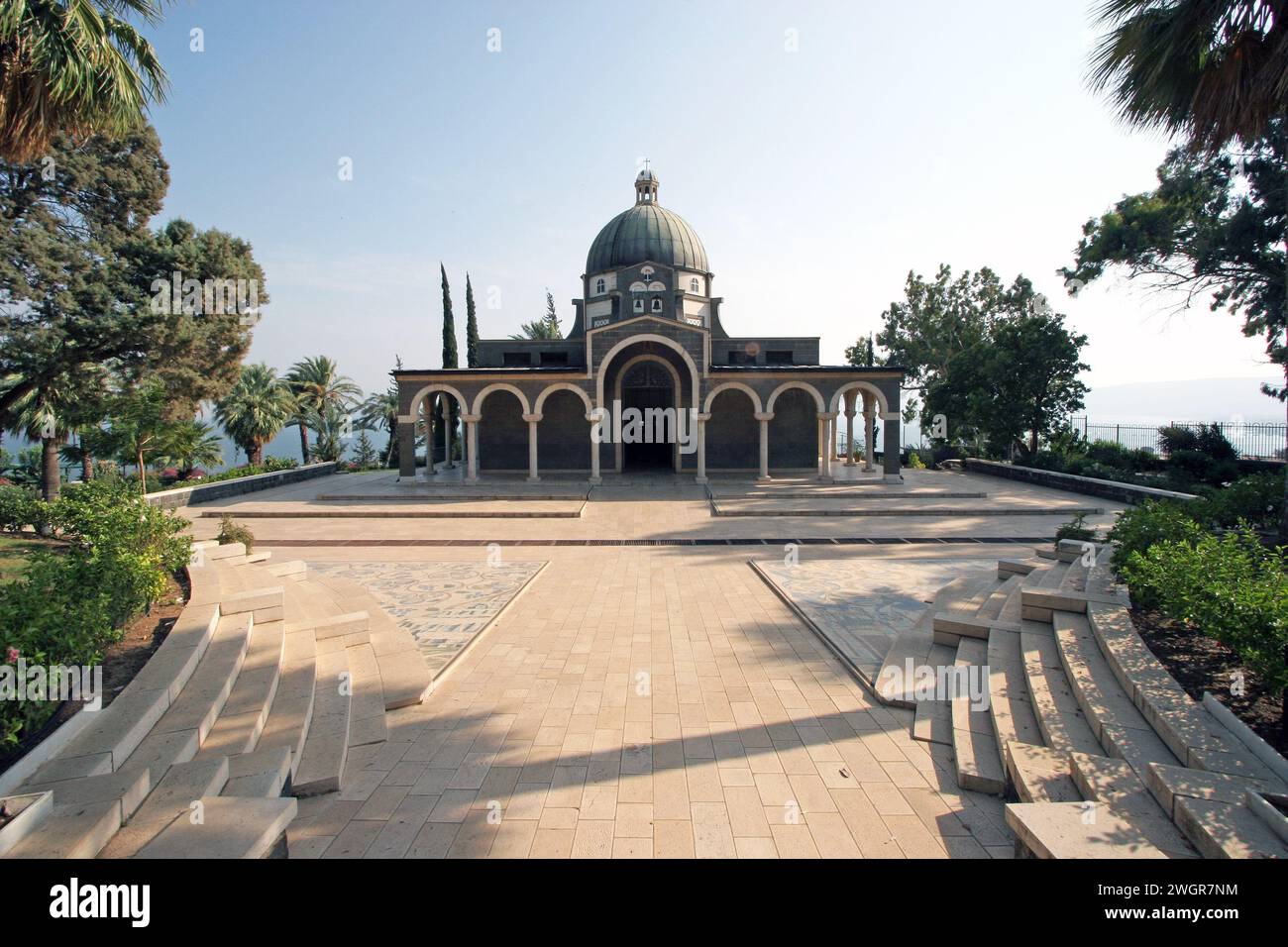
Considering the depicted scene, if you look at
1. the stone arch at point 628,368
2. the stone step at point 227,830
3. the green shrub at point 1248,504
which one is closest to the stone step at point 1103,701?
the stone step at point 227,830

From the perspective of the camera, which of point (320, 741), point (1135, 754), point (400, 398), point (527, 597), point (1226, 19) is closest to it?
point (1135, 754)

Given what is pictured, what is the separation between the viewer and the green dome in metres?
30.2

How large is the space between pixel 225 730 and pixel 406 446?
21.5 metres

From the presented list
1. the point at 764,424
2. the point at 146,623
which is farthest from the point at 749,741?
the point at 764,424

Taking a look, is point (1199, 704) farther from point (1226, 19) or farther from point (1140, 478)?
point (1140, 478)

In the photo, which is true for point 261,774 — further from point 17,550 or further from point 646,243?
point 646,243

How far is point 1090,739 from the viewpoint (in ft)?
14.3

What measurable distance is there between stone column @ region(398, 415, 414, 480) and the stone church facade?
0.05m

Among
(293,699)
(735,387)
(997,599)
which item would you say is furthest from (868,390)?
(293,699)

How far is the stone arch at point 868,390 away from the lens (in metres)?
24.3

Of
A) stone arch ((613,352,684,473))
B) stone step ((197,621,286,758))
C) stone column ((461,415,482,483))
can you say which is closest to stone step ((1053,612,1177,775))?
stone step ((197,621,286,758))

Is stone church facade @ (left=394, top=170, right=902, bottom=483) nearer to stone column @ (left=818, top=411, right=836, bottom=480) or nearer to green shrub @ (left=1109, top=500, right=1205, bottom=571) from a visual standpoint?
stone column @ (left=818, top=411, right=836, bottom=480)

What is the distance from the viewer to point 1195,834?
3.13m
